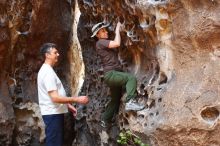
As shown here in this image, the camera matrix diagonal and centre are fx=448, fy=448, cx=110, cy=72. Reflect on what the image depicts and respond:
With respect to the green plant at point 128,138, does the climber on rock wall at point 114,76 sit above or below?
above

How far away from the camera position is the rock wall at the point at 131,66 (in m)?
4.01

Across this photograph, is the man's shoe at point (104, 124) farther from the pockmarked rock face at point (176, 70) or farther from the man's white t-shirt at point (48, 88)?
the man's white t-shirt at point (48, 88)

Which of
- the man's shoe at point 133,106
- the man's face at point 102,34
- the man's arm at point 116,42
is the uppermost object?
the man's face at point 102,34

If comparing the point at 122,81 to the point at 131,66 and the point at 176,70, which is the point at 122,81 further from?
the point at 176,70

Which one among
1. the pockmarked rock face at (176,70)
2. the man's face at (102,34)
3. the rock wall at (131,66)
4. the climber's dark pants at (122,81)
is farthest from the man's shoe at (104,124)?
the man's face at (102,34)

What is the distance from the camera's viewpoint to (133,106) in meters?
4.66

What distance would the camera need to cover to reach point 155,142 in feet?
14.0

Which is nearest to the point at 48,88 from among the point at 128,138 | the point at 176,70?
the point at 128,138

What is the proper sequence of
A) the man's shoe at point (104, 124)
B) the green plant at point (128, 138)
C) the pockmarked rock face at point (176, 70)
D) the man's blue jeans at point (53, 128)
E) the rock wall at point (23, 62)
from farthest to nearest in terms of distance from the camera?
1. the rock wall at point (23, 62)
2. the man's shoe at point (104, 124)
3. the man's blue jeans at point (53, 128)
4. the green plant at point (128, 138)
5. the pockmarked rock face at point (176, 70)

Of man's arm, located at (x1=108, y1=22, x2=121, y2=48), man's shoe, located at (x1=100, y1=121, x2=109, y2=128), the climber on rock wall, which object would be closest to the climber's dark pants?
the climber on rock wall

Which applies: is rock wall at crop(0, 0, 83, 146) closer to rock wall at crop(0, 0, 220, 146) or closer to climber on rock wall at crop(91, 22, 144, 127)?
rock wall at crop(0, 0, 220, 146)

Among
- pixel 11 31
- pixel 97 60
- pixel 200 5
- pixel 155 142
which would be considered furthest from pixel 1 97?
pixel 200 5

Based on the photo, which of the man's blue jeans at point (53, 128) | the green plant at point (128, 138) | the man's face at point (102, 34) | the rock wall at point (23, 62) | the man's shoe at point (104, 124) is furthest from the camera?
the rock wall at point (23, 62)

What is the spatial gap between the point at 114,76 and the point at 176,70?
2.43ft
